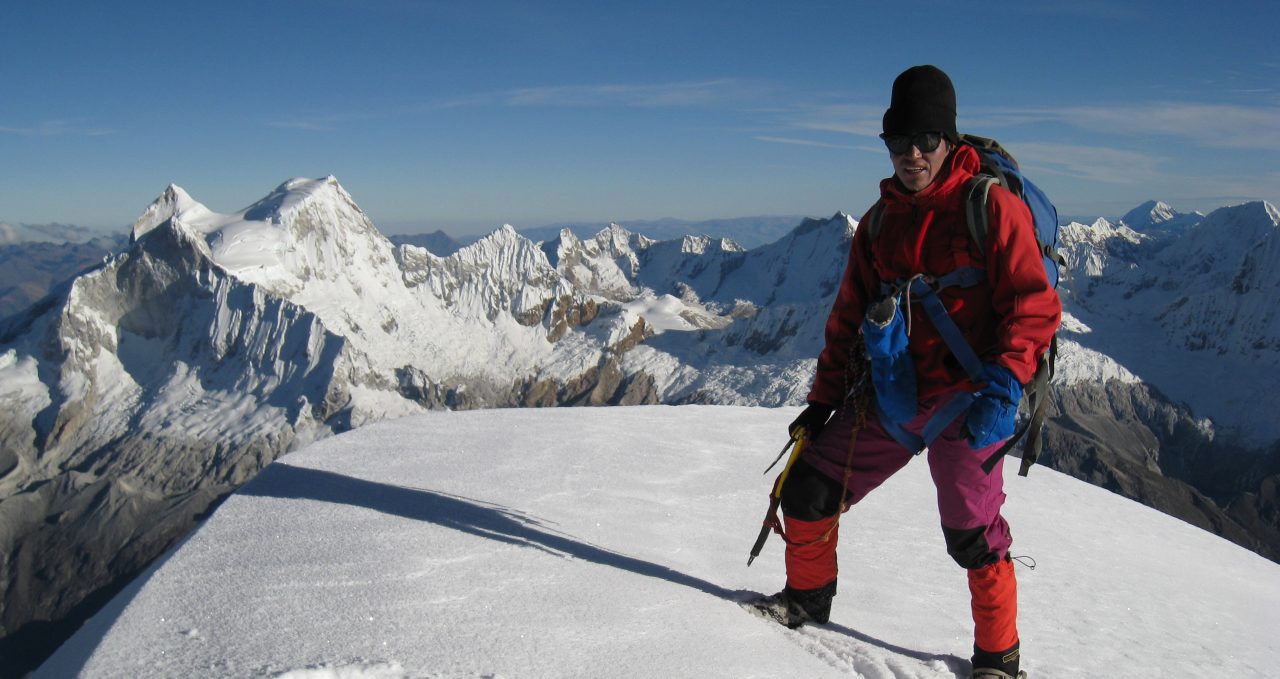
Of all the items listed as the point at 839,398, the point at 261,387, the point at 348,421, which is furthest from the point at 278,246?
the point at 839,398

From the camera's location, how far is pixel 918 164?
483 centimetres

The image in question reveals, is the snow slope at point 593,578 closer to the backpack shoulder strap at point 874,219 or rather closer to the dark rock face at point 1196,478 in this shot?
the backpack shoulder strap at point 874,219

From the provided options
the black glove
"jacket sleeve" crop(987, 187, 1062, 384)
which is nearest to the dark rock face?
the black glove

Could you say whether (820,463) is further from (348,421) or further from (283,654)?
(348,421)

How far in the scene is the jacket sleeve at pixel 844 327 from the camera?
5.59 m

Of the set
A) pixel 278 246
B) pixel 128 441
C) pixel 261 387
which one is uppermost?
pixel 278 246

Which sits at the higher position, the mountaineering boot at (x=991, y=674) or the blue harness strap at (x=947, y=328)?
the blue harness strap at (x=947, y=328)

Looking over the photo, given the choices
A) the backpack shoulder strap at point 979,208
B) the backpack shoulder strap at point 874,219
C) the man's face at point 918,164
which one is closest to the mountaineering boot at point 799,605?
the backpack shoulder strap at point 874,219

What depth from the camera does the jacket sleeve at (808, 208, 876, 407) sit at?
5586mm

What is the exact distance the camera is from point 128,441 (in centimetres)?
17288

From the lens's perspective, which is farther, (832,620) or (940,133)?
(832,620)

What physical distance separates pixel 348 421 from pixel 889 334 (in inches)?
7154

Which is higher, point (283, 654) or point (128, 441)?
point (283, 654)

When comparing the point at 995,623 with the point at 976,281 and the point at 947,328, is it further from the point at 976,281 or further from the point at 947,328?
the point at 976,281
